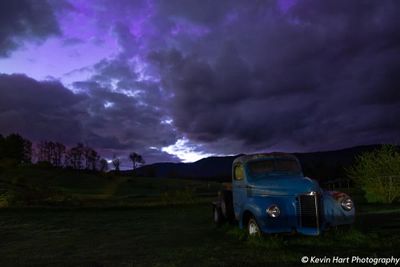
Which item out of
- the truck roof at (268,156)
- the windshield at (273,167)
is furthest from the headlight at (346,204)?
the truck roof at (268,156)

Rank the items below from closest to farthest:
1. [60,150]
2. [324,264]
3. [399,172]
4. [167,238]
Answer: [324,264]
[167,238]
[399,172]
[60,150]

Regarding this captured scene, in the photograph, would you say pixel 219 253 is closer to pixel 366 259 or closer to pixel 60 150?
pixel 366 259

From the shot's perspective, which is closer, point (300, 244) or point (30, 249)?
point (300, 244)

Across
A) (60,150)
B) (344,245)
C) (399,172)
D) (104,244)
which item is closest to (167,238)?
(104,244)

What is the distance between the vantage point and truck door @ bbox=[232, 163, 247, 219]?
1257 centimetres

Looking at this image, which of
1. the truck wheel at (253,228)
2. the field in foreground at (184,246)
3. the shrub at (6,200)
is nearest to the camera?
the field in foreground at (184,246)

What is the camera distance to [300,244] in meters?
10.2

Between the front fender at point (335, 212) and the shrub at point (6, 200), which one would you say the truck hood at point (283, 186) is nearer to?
the front fender at point (335, 212)

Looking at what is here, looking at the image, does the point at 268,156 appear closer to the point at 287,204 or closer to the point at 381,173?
the point at 287,204

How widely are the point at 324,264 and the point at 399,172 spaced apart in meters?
20.7

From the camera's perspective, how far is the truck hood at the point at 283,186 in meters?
10.6

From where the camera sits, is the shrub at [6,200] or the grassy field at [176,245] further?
the shrub at [6,200]

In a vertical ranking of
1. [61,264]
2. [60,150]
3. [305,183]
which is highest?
[60,150]

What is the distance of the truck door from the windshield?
430 mm
